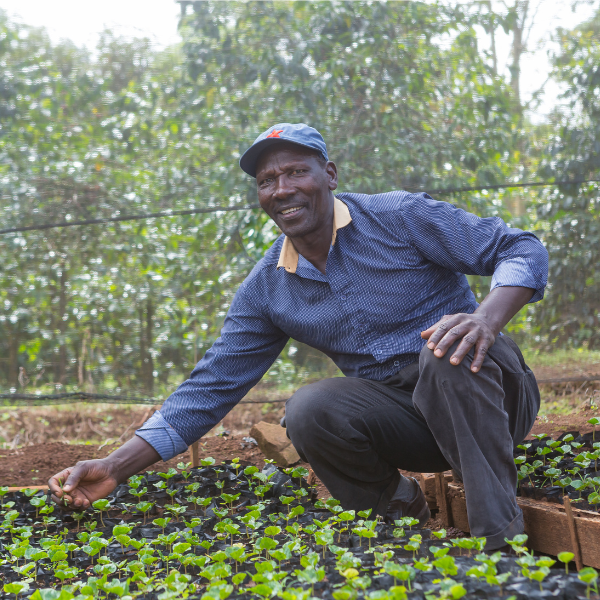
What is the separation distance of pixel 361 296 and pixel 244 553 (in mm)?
978

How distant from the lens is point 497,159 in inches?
152

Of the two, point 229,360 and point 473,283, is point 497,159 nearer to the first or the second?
point 473,283

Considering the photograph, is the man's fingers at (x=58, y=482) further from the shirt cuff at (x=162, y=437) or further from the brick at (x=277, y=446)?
the brick at (x=277, y=446)

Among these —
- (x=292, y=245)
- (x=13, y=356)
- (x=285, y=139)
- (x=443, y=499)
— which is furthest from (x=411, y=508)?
(x=13, y=356)

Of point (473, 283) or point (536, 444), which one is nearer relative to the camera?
point (536, 444)

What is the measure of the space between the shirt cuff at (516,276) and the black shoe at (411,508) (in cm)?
86

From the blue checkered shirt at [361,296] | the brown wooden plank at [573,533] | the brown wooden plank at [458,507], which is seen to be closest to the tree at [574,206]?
the blue checkered shirt at [361,296]

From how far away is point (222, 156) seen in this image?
3936 millimetres

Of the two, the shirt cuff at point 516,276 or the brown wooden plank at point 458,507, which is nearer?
the shirt cuff at point 516,276

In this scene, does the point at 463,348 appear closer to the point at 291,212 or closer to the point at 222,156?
the point at 291,212

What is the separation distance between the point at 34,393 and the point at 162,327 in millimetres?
887

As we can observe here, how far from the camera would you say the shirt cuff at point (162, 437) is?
2.22m

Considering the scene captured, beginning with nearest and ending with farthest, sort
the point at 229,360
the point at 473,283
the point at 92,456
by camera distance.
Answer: the point at 229,360, the point at 92,456, the point at 473,283

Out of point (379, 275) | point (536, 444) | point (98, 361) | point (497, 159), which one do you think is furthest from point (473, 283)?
point (98, 361)
